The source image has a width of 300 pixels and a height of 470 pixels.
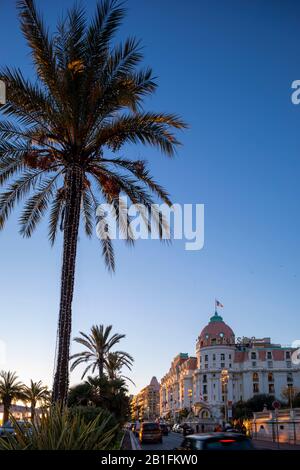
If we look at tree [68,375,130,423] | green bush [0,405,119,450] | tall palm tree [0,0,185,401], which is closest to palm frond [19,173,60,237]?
tall palm tree [0,0,185,401]

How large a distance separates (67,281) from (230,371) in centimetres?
9175

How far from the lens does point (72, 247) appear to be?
14.1 m

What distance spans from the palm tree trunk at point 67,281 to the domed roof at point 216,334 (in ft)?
308

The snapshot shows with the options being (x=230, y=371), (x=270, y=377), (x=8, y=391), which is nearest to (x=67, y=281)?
(x=8, y=391)

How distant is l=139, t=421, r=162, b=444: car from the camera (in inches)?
1298

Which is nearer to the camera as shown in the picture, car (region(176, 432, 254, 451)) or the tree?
car (region(176, 432, 254, 451))

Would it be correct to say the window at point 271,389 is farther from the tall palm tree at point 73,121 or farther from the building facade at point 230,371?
the tall palm tree at point 73,121

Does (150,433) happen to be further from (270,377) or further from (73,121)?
(270,377)

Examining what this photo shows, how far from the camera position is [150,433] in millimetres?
33188

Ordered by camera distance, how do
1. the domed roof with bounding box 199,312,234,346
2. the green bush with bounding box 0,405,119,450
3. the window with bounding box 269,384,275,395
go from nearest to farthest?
1. the green bush with bounding box 0,405,119,450
2. the window with bounding box 269,384,275,395
3. the domed roof with bounding box 199,312,234,346

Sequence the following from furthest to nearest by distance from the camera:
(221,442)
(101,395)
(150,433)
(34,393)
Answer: (34,393) → (101,395) → (150,433) → (221,442)

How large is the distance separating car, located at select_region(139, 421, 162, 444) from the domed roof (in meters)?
71.7

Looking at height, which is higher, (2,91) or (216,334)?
(216,334)

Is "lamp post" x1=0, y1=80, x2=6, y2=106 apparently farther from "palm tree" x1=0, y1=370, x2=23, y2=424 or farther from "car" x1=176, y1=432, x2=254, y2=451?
"palm tree" x1=0, y1=370, x2=23, y2=424
